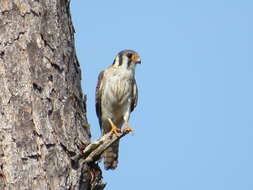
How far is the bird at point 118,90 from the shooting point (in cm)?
646

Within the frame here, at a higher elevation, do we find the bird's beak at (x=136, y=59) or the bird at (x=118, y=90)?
the bird's beak at (x=136, y=59)

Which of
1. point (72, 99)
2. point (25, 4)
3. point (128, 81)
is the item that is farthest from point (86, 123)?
point (128, 81)

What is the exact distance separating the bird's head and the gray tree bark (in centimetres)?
234

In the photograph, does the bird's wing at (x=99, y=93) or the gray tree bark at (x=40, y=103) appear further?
the bird's wing at (x=99, y=93)

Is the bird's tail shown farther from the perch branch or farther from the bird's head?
the perch branch

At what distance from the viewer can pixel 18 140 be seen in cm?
356

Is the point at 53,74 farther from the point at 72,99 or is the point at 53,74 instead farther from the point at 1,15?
the point at 1,15

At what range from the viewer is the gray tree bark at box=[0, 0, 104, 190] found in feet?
11.6

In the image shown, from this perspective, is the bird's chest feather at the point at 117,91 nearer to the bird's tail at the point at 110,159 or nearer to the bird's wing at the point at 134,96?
the bird's wing at the point at 134,96

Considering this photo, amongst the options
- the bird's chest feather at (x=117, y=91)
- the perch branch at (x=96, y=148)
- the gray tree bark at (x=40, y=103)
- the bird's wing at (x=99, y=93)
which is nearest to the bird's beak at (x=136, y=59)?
the bird's chest feather at (x=117, y=91)

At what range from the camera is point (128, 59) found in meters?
6.53

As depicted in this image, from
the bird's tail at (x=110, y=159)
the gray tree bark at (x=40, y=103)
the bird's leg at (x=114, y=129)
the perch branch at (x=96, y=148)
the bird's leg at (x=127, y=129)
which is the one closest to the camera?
the gray tree bark at (x=40, y=103)

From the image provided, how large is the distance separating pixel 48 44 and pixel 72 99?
414 millimetres

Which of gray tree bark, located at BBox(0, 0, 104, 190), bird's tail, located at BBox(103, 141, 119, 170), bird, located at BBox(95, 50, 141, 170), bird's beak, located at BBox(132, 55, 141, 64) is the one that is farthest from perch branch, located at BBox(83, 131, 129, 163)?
bird's beak, located at BBox(132, 55, 141, 64)
